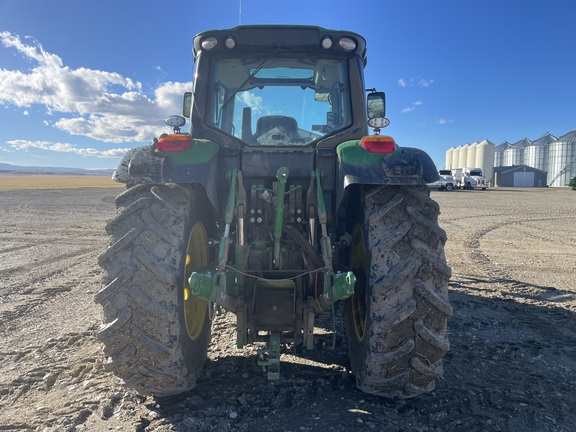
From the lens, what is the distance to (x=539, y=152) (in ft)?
203

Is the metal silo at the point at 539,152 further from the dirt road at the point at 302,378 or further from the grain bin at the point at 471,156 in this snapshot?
the dirt road at the point at 302,378

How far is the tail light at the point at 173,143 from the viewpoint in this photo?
2.83m

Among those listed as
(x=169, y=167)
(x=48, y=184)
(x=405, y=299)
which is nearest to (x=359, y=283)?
(x=405, y=299)

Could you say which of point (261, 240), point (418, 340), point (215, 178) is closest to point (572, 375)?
point (418, 340)

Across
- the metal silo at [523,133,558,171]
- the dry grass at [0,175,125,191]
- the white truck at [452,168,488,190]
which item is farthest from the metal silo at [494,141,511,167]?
the dry grass at [0,175,125,191]

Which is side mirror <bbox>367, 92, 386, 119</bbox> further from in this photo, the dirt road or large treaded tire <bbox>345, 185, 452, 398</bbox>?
the dirt road

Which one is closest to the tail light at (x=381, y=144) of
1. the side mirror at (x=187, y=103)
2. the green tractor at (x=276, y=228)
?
the green tractor at (x=276, y=228)

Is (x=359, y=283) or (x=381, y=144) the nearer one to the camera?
(x=381, y=144)

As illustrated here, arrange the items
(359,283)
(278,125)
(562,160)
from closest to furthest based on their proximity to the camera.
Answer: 1. (359,283)
2. (278,125)
3. (562,160)

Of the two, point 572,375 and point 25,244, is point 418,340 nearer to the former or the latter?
point 572,375

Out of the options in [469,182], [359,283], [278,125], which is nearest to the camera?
[359,283]

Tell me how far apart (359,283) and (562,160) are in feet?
219

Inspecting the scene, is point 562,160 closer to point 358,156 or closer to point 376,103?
point 376,103

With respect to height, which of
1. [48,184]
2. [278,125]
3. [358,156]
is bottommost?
[48,184]
